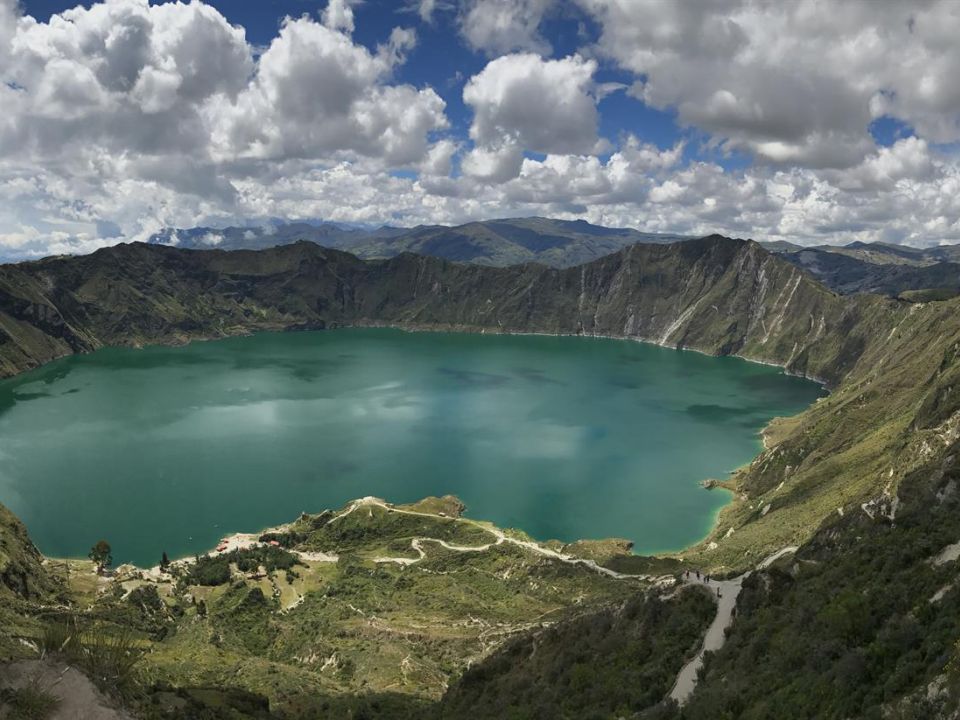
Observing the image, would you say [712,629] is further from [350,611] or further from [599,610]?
[350,611]

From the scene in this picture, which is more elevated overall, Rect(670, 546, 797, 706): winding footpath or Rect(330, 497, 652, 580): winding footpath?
Rect(670, 546, 797, 706): winding footpath

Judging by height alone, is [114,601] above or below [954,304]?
below

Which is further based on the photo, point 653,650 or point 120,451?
point 120,451

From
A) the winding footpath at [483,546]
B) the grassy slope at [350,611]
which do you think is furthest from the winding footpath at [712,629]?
the winding footpath at [483,546]

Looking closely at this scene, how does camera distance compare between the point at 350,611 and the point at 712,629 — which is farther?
the point at 350,611

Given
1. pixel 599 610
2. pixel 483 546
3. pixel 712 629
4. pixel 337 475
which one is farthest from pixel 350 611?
pixel 337 475

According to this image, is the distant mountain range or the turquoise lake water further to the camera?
the turquoise lake water

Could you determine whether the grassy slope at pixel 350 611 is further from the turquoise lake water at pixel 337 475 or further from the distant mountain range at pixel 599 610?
the turquoise lake water at pixel 337 475

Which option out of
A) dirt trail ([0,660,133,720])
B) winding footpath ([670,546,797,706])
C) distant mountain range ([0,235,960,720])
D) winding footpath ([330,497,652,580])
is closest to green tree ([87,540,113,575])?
distant mountain range ([0,235,960,720])

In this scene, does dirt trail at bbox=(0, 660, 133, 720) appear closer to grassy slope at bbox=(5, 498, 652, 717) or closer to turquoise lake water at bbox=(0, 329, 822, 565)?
grassy slope at bbox=(5, 498, 652, 717)

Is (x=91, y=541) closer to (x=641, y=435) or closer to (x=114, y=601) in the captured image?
(x=114, y=601)

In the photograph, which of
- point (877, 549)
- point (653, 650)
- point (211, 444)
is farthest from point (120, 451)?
point (877, 549)
